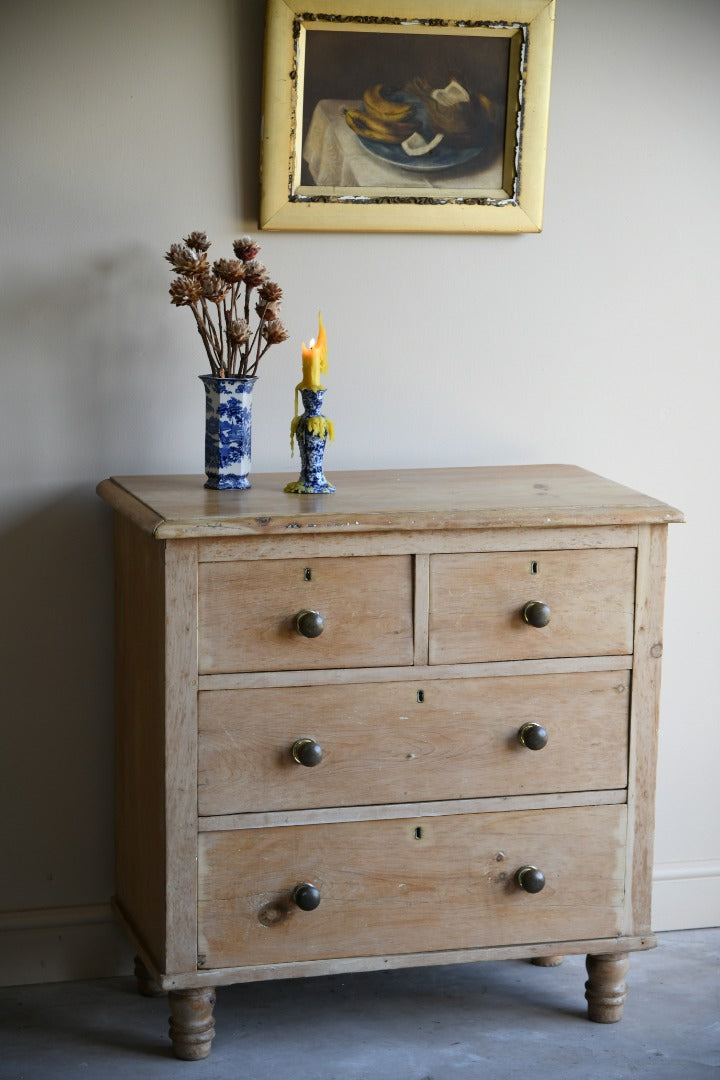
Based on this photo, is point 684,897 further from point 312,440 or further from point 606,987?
point 312,440

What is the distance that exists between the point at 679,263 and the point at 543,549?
0.92 meters

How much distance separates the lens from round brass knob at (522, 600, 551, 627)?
2.48 metres

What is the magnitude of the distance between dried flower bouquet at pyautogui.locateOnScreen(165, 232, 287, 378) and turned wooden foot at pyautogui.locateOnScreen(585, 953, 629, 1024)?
134 cm

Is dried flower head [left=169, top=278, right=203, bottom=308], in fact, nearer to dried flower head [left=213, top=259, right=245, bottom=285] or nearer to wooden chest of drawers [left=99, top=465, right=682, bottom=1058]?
dried flower head [left=213, top=259, right=245, bottom=285]

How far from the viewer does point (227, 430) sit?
2.54 m

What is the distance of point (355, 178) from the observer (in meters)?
2.80

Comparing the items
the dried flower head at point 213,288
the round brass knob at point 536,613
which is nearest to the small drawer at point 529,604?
the round brass knob at point 536,613

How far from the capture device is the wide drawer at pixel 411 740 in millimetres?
2406

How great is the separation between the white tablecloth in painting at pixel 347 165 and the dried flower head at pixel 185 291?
0.40m

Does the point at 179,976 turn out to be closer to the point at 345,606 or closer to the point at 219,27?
the point at 345,606

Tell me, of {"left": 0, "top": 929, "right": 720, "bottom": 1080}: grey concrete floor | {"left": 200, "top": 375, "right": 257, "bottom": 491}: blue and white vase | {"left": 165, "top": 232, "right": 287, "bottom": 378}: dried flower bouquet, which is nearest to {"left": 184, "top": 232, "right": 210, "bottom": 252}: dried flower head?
{"left": 165, "top": 232, "right": 287, "bottom": 378}: dried flower bouquet

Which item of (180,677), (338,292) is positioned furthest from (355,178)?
(180,677)

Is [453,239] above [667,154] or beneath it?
beneath

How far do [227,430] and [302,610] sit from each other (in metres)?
0.39
